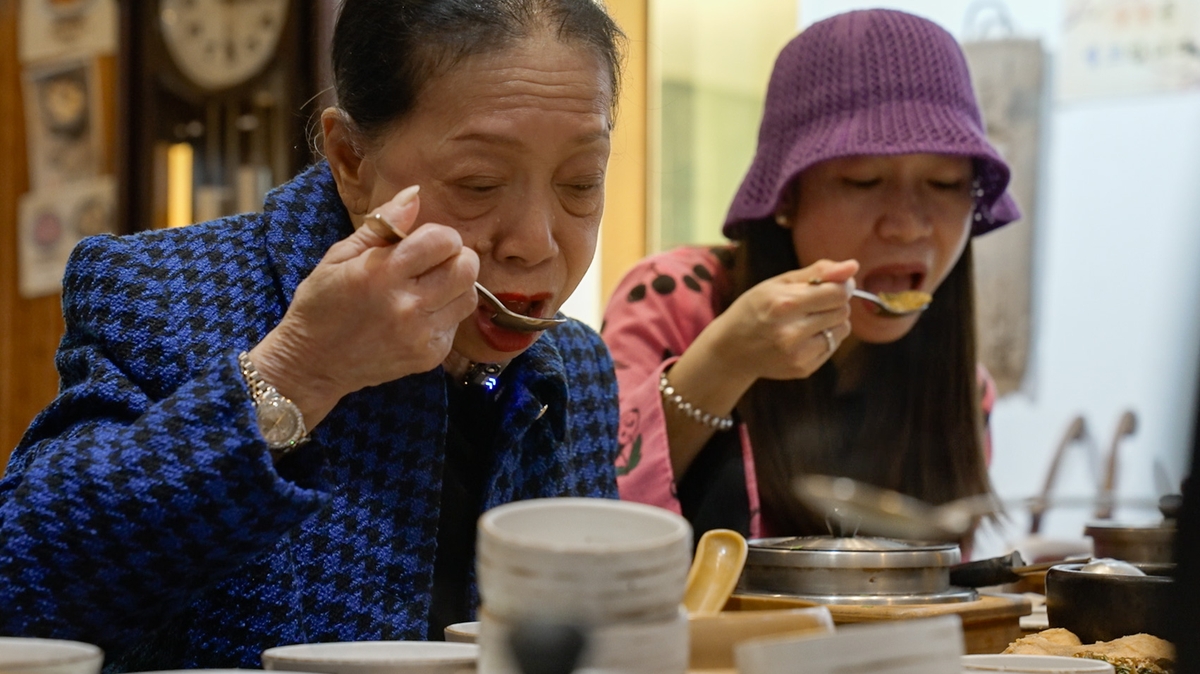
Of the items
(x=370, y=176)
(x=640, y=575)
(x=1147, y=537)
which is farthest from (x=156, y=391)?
(x=1147, y=537)

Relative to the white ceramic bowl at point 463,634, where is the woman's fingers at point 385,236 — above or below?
above

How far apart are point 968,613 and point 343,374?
0.62 meters

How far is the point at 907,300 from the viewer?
6.88 feet

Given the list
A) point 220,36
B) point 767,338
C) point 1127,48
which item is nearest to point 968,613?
point 767,338

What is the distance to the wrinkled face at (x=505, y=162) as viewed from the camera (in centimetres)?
131

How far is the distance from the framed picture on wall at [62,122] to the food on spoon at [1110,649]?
3932mm

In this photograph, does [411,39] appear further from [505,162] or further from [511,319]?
[511,319]

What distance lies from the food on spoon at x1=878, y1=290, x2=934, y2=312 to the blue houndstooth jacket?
0.74 m

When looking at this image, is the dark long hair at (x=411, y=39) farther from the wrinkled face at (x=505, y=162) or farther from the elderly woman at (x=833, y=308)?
the elderly woman at (x=833, y=308)

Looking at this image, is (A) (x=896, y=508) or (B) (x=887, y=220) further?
(B) (x=887, y=220)

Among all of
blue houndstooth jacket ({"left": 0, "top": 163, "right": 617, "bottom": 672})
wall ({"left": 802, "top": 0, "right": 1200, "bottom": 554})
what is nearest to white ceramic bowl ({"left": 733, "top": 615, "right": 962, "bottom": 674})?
blue houndstooth jacket ({"left": 0, "top": 163, "right": 617, "bottom": 672})

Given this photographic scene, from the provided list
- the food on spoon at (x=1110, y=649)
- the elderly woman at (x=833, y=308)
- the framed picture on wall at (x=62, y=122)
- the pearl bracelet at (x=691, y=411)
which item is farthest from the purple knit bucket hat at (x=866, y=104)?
the framed picture on wall at (x=62, y=122)

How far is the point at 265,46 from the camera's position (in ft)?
11.8

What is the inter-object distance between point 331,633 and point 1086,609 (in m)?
0.74
